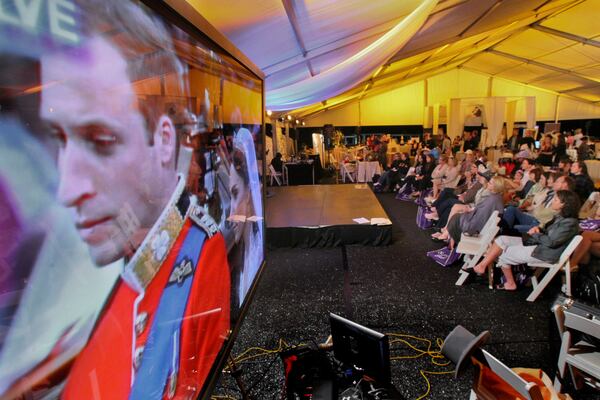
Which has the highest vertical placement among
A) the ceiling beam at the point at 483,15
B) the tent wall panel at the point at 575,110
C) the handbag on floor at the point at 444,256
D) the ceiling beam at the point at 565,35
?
the ceiling beam at the point at 565,35

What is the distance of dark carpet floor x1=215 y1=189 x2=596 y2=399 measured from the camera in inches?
88.9

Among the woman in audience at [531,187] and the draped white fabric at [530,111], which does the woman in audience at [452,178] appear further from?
the draped white fabric at [530,111]

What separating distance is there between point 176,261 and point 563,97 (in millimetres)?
22430

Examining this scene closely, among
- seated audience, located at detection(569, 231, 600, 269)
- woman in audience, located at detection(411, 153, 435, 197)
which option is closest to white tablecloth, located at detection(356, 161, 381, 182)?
woman in audience, located at detection(411, 153, 435, 197)

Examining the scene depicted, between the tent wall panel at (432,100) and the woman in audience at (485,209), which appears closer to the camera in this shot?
the woman in audience at (485,209)

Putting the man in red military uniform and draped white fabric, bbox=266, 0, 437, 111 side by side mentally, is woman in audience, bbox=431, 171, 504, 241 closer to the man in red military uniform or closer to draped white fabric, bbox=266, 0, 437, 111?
draped white fabric, bbox=266, 0, 437, 111

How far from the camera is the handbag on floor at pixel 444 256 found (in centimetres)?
402

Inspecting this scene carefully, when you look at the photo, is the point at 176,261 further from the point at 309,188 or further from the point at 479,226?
the point at 309,188

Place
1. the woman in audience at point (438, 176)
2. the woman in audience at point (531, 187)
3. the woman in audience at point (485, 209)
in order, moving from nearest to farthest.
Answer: the woman in audience at point (485, 209) < the woman in audience at point (531, 187) < the woman in audience at point (438, 176)

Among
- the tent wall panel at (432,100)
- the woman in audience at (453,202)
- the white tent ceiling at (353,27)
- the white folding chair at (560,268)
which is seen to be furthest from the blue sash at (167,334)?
the tent wall panel at (432,100)

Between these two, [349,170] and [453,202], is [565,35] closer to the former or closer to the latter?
[349,170]

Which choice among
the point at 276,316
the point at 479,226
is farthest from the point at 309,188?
the point at 276,316

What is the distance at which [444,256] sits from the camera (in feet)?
13.9

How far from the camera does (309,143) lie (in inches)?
772
